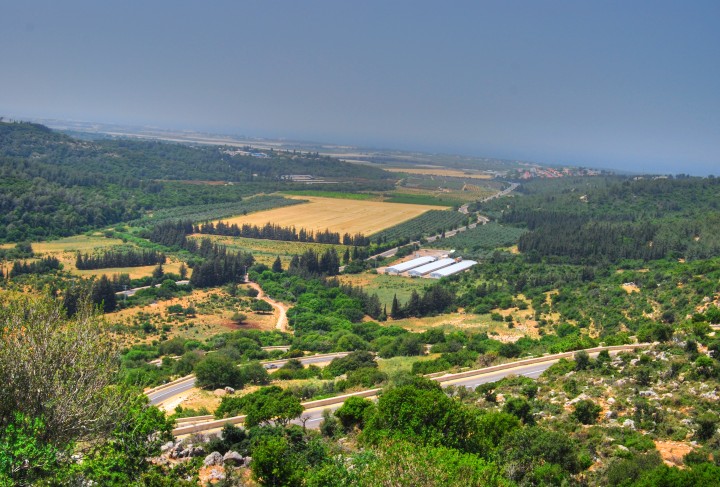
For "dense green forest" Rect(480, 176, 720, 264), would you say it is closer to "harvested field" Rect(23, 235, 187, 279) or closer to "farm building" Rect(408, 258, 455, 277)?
"farm building" Rect(408, 258, 455, 277)

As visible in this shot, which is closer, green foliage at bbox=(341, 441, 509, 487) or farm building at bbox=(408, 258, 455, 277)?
green foliage at bbox=(341, 441, 509, 487)

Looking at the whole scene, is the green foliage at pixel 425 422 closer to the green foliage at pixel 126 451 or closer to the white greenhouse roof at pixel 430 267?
the green foliage at pixel 126 451

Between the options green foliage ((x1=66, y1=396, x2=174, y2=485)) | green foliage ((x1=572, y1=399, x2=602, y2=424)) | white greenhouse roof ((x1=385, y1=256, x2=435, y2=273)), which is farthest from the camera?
white greenhouse roof ((x1=385, y1=256, x2=435, y2=273))

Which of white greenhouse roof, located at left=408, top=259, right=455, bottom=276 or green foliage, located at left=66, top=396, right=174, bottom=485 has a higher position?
green foliage, located at left=66, top=396, right=174, bottom=485

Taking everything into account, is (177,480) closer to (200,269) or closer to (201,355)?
(201,355)

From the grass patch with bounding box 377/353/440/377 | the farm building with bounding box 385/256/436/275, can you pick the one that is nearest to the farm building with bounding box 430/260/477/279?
the farm building with bounding box 385/256/436/275

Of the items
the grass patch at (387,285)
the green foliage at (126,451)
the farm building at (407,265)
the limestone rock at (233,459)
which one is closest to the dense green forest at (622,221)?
the farm building at (407,265)

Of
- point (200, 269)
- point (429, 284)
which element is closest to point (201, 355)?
point (200, 269)
